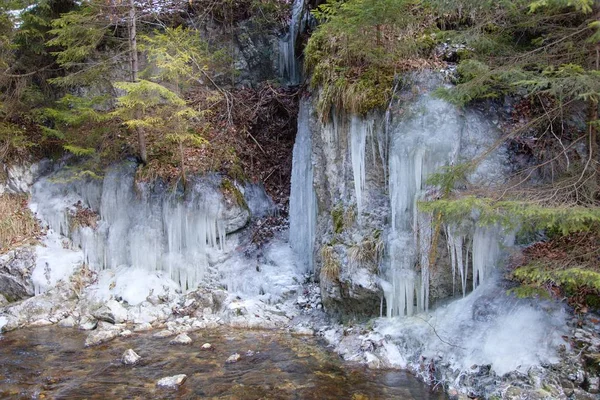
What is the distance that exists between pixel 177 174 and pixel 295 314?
4270mm

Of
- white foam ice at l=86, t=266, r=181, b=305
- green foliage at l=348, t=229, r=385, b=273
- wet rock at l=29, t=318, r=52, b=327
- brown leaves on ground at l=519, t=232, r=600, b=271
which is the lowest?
wet rock at l=29, t=318, r=52, b=327

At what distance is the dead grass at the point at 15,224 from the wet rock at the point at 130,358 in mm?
4943

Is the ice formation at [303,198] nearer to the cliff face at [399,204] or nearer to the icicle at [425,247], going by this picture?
the cliff face at [399,204]

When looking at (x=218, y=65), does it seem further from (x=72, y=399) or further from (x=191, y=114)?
(x=72, y=399)

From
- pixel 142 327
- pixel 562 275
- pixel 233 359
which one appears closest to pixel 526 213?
pixel 562 275

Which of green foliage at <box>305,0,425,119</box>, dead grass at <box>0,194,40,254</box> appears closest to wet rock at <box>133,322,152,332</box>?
dead grass at <box>0,194,40,254</box>

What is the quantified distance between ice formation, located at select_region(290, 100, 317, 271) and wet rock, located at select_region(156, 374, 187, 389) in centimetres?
397

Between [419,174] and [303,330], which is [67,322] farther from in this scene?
[419,174]

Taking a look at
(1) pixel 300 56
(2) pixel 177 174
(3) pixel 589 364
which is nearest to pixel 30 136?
(2) pixel 177 174

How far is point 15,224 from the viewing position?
33.1 ft

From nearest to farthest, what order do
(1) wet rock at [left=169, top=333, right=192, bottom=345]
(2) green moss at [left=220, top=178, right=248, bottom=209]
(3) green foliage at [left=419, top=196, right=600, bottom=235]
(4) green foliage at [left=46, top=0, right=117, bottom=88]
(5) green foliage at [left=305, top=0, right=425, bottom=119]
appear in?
1. (3) green foliage at [left=419, top=196, right=600, bottom=235]
2. (5) green foliage at [left=305, top=0, right=425, bottom=119]
3. (1) wet rock at [left=169, top=333, right=192, bottom=345]
4. (4) green foliage at [left=46, top=0, right=117, bottom=88]
5. (2) green moss at [left=220, top=178, right=248, bottom=209]

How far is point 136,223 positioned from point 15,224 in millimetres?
2820

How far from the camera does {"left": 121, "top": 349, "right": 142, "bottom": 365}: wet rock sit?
680 centimetres

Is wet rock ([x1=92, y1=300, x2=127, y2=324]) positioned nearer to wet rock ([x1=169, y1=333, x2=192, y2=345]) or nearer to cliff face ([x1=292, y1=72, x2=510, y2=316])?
wet rock ([x1=169, y1=333, x2=192, y2=345])
